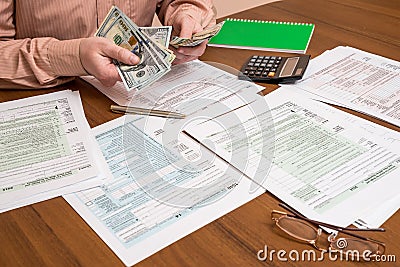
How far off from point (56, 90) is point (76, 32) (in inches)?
7.8

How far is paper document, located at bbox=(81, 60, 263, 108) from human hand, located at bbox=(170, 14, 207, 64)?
26mm

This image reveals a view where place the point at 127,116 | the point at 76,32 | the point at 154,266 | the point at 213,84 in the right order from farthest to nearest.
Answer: the point at 76,32 < the point at 213,84 < the point at 127,116 < the point at 154,266

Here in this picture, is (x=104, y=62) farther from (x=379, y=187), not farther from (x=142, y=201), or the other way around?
(x=379, y=187)

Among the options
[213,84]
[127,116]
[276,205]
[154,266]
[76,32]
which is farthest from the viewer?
[76,32]

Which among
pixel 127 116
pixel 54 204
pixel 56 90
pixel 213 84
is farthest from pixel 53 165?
pixel 213 84

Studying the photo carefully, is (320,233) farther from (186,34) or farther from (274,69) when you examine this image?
(186,34)

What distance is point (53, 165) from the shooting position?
98 centimetres

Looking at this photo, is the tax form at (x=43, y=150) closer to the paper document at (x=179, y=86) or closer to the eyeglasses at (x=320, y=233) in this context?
the paper document at (x=179, y=86)

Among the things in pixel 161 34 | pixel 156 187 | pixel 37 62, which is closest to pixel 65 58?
pixel 37 62

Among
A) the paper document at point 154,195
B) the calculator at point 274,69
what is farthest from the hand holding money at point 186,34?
the paper document at point 154,195

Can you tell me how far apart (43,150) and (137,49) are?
0.33 meters

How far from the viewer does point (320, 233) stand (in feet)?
2.67

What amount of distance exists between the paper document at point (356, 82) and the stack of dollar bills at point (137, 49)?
303 mm

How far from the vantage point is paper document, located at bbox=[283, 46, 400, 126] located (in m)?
1.15
